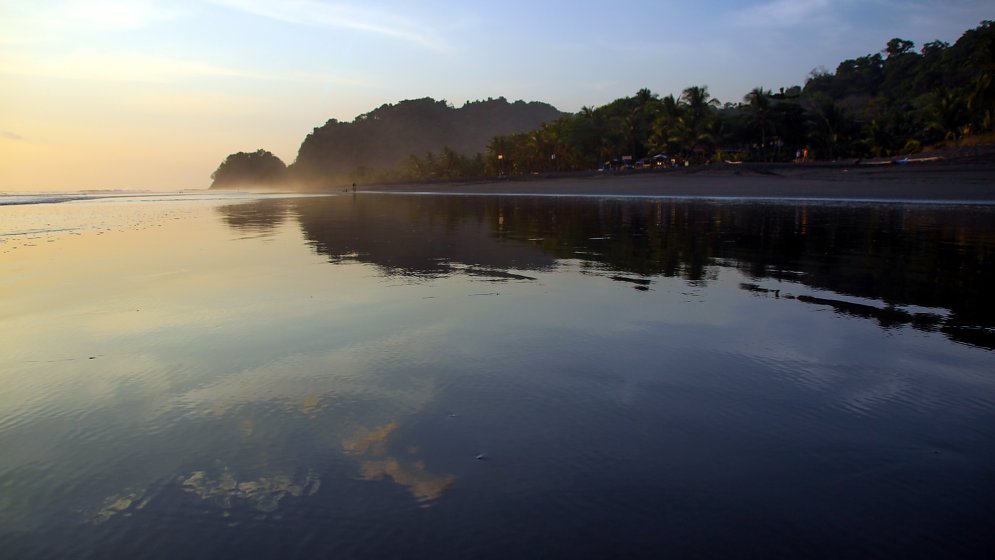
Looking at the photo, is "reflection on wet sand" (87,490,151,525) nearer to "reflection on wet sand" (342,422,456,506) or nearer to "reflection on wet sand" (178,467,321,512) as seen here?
"reflection on wet sand" (178,467,321,512)

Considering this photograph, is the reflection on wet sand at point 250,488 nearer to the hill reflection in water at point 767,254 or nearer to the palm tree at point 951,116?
the hill reflection in water at point 767,254

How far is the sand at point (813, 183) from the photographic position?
1449 inches

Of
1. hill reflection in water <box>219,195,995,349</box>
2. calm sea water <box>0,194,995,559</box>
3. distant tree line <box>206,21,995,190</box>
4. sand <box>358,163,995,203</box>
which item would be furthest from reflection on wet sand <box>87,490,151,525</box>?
distant tree line <box>206,21,995,190</box>

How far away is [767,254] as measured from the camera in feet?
44.9

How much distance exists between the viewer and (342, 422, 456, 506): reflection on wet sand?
341 centimetres

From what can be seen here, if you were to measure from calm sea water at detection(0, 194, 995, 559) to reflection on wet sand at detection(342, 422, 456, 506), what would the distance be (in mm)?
18

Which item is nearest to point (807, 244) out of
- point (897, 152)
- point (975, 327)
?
point (975, 327)

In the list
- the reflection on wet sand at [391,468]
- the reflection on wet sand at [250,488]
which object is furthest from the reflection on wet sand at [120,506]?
the reflection on wet sand at [391,468]

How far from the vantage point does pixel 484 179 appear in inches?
4419

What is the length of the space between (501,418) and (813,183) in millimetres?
48002

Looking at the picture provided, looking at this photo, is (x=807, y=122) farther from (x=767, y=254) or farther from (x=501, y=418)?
(x=501, y=418)

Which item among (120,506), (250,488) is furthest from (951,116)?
(120,506)

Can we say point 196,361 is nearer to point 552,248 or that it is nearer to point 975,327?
point 975,327

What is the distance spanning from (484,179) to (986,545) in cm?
11149
